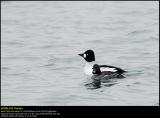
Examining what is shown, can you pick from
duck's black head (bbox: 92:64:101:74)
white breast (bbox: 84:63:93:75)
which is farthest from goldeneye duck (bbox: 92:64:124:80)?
white breast (bbox: 84:63:93:75)

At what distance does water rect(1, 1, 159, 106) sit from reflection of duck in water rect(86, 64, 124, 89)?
0.19 feet

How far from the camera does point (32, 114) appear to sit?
56.0 ft

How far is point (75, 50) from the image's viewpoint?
26.8 metres

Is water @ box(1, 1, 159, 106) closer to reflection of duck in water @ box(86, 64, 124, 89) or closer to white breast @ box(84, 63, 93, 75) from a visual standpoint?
reflection of duck in water @ box(86, 64, 124, 89)

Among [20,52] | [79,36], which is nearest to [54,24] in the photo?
[79,36]

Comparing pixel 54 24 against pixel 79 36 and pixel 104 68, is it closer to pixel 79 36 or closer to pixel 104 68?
pixel 79 36

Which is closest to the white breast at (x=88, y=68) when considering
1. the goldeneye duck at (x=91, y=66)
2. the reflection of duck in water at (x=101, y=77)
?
the goldeneye duck at (x=91, y=66)

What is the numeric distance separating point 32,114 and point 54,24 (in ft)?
49.1

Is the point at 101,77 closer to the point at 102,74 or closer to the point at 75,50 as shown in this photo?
the point at 102,74

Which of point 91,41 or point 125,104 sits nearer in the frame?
point 125,104

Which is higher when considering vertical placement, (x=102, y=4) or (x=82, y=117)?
(x=102, y=4)

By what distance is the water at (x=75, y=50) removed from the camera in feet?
67.1

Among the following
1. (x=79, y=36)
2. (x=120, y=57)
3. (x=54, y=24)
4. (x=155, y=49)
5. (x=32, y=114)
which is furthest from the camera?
(x=54, y=24)

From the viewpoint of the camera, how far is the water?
67.1 ft
